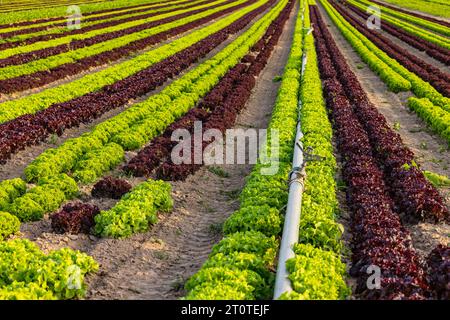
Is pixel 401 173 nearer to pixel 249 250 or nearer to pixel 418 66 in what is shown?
pixel 249 250

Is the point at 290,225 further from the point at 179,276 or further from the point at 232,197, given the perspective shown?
the point at 232,197

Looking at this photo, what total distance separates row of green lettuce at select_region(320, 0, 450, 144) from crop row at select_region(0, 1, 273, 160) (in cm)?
1118

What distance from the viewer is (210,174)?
14664 mm

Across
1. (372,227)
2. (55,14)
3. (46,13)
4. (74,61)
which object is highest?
(46,13)

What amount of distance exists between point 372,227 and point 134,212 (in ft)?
16.6

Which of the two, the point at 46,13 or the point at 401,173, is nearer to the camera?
the point at 401,173

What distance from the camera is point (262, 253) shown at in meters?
9.07

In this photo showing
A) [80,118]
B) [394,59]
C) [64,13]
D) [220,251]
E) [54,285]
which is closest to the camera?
[54,285]

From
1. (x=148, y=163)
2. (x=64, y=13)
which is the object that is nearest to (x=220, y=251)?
(x=148, y=163)

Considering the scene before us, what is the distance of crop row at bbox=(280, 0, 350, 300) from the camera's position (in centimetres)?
777

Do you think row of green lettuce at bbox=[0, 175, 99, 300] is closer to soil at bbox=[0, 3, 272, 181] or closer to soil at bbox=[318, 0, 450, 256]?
soil at bbox=[0, 3, 272, 181]

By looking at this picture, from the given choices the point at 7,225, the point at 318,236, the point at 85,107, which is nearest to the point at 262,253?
the point at 318,236

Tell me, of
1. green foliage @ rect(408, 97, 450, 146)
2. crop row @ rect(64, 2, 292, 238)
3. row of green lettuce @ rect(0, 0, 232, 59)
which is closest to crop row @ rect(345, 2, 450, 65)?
green foliage @ rect(408, 97, 450, 146)

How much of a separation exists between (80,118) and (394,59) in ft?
71.6
